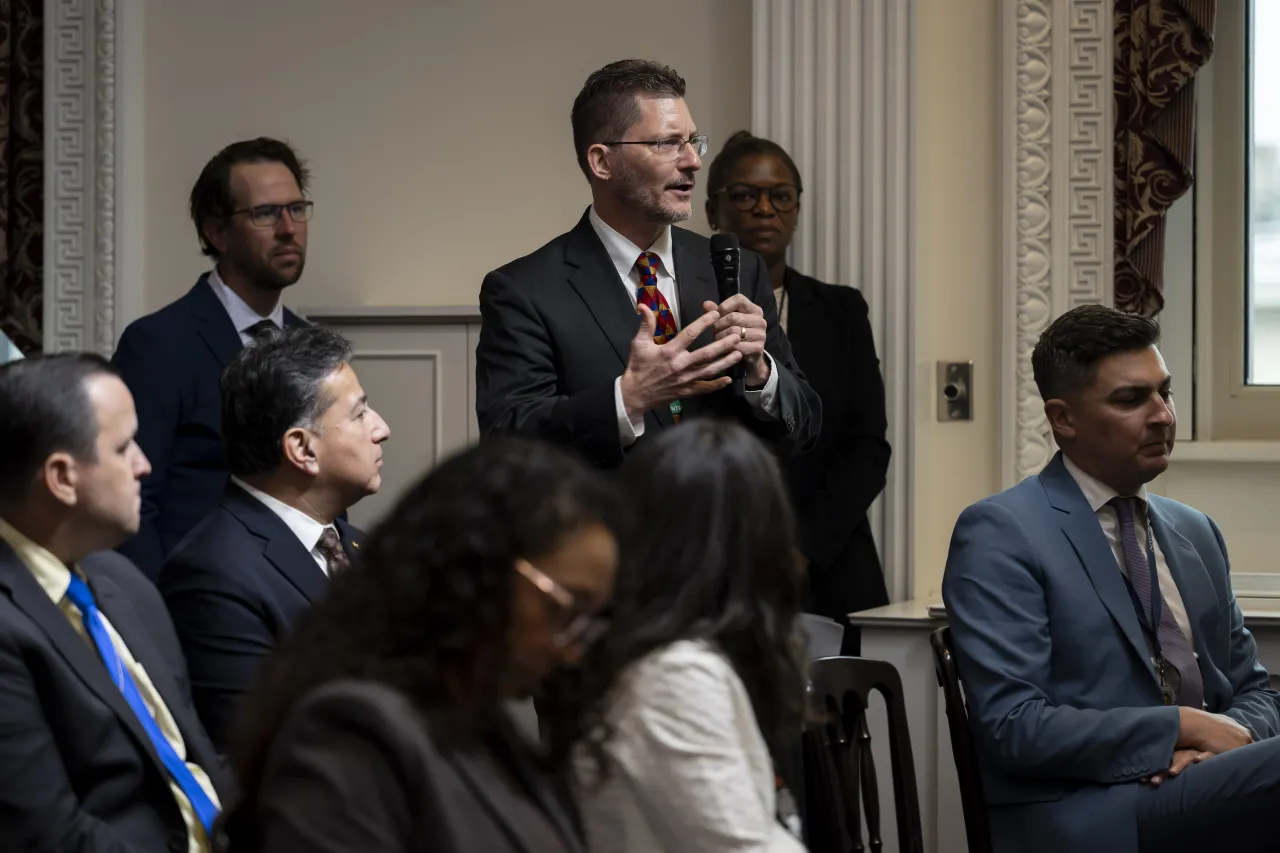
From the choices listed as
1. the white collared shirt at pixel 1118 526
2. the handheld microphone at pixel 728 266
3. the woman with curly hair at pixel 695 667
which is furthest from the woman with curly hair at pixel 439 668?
the white collared shirt at pixel 1118 526

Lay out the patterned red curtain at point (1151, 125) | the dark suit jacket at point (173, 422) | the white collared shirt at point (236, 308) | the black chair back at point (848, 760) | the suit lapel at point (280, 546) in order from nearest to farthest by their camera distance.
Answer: the black chair back at point (848, 760) → the suit lapel at point (280, 546) → the dark suit jacket at point (173, 422) → the white collared shirt at point (236, 308) → the patterned red curtain at point (1151, 125)

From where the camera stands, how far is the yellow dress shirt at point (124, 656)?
6.55 ft

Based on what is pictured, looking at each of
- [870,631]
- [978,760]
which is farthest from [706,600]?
[870,631]

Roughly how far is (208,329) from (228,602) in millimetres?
1378

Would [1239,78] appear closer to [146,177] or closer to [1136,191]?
[1136,191]

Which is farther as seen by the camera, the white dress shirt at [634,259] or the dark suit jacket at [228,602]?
the white dress shirt at [634,259]

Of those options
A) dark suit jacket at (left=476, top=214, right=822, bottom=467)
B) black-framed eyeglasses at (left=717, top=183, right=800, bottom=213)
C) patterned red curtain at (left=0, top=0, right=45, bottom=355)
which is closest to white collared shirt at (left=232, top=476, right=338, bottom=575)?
dark suit jacket at (left=476, top=214, right=822, bottom=467)

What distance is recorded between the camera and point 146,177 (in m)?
4.75

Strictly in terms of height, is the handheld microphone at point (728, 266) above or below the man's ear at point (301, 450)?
above

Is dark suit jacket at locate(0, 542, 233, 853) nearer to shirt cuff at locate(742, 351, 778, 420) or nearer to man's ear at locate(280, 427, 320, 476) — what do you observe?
man's ear at locate(280, 427, 320, 476)

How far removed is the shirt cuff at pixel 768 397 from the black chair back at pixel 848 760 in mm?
440

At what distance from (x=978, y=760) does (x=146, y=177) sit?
3153 millimetres

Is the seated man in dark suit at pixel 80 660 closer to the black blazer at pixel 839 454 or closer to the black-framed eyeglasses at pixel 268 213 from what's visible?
the black-framed eyeglasses at pixel 268 213

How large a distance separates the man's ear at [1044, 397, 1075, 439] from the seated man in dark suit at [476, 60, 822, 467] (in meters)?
0.40
